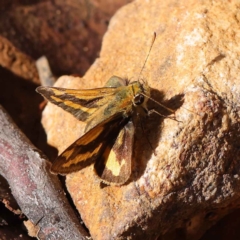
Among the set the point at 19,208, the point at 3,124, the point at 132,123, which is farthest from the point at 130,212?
the point at 3,124

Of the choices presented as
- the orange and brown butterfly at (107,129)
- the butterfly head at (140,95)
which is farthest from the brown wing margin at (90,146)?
the butterfly head at (140,95)

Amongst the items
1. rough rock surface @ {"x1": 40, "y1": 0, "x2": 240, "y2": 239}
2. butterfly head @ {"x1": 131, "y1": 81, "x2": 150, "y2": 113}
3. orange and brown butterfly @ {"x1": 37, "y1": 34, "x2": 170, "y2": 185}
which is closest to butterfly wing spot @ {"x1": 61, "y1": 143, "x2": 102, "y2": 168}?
orange and brown butterfly @ {"x1": 37, "y1": 34, "x2": 170, "y2": 185}

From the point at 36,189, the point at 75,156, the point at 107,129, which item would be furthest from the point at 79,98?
the point at 36,189

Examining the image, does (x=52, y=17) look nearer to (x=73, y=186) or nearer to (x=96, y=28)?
(x=96, y=28)

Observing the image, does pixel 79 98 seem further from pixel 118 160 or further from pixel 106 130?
pixel 118 160

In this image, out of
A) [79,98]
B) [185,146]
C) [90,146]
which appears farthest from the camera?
[79,98]

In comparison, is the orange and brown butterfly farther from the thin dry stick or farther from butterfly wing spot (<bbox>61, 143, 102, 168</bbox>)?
→ the thin dry stick
